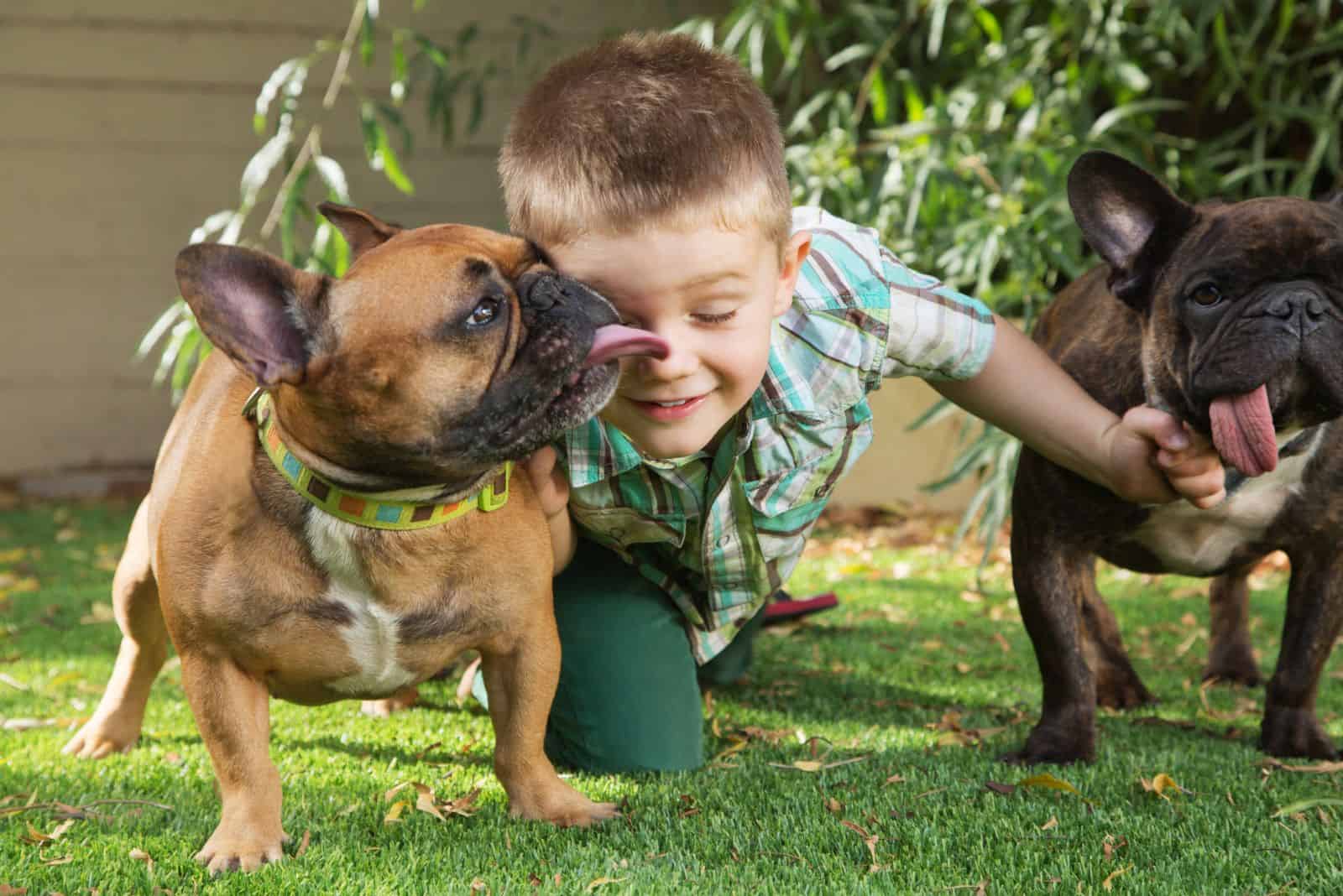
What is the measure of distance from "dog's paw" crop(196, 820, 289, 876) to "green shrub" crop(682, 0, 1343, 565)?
2.94 meters

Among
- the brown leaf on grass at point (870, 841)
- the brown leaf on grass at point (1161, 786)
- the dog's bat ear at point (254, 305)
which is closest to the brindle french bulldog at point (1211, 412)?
the brown leaf on grass at point (1161, 786)

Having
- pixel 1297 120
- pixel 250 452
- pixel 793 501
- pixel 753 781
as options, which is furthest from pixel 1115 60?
pixel 250 452

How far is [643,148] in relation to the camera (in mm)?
2080

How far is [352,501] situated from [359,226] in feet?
2.32

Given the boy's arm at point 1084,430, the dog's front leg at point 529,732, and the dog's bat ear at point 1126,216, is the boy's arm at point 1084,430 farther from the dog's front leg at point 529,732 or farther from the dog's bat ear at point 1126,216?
the dog's front leg at point 529,732

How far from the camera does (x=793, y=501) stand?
2682mm

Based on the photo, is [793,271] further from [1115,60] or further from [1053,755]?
[1115,60]

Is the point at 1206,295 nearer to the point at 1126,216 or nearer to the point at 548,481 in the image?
the point at 1126,216

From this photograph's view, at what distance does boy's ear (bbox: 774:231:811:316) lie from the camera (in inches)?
91.0

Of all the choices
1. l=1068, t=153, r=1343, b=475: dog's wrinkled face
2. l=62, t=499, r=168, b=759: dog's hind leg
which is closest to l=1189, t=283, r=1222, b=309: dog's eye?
l=1068, t=153, r=1343, b=475: dog's wrinkled face

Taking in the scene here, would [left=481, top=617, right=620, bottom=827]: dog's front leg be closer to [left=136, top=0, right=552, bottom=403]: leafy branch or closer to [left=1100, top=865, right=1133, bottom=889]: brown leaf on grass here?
[left=1100, top=865, right=1133, bottom=889]: brown leaf on grass

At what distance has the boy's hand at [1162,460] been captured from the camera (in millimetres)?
2422

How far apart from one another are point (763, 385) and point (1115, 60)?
11.0 ft

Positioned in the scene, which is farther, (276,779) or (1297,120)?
(1297,120)
